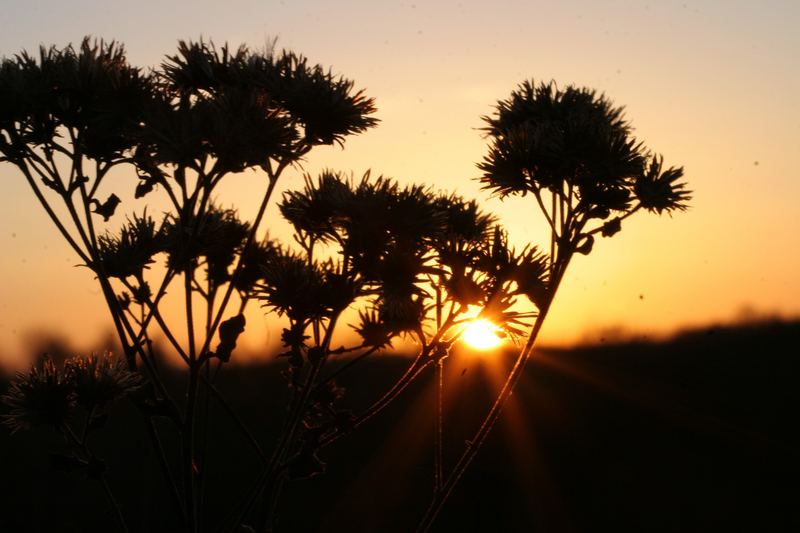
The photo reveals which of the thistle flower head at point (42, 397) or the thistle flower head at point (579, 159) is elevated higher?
the thistle flower head at point (579, 159)

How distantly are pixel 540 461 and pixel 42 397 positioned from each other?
44.9ft

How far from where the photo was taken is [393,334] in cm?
538

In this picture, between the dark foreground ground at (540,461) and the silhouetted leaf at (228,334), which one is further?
the dark foreground ground at (540,461)

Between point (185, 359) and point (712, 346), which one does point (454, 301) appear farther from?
point (712, 346)

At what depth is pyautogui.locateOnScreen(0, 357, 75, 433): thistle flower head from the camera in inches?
200

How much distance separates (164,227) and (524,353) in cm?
228

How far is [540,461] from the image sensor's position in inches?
695

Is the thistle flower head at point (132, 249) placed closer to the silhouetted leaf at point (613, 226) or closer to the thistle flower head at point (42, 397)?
the thistle flower head at point (42, 397)

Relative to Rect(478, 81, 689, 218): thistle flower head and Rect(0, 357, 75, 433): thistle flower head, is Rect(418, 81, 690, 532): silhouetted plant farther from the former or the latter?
Rect(0, 357, 75, 433): thistle flower head

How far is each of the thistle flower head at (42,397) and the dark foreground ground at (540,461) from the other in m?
5.11

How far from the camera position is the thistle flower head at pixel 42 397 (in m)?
5.08

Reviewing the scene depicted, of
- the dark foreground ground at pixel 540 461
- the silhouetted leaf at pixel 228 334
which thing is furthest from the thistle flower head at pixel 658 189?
the dark foreground ground at pixel 540 461

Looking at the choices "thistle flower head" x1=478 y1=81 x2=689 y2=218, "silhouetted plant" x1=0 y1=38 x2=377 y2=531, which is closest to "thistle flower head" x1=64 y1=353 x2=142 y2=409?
"silhouetted plant" x1=0 y1=38 x2=377 y2=531

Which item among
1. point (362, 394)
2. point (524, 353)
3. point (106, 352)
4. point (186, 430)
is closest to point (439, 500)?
point (524, 353)
